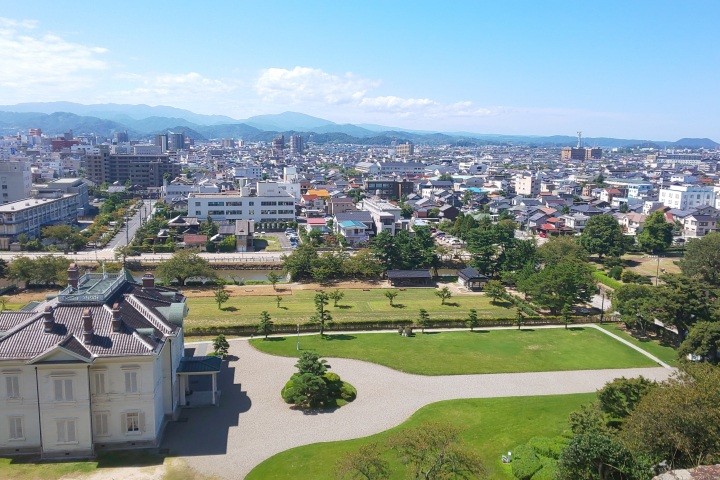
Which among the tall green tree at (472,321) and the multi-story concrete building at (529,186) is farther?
the multi-story concrete building at (529,186)

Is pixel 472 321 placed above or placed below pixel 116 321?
below

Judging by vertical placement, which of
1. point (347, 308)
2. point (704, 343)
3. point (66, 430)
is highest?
point (704, 343)

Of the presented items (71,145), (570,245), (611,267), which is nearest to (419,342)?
(570,245)

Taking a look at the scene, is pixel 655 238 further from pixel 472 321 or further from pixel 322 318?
pixel 322 318

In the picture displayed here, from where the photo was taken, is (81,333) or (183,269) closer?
(81,333)

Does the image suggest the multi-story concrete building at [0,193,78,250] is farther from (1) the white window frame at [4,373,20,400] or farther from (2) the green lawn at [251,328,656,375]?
(1) the white window frame at [4,373,20,400]

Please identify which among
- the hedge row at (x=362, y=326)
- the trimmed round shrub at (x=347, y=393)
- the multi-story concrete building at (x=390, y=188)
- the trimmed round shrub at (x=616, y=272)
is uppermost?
the multi-story concrete building at (x=390, y=188)

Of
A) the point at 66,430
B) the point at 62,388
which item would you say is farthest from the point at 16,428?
the point at 62,388

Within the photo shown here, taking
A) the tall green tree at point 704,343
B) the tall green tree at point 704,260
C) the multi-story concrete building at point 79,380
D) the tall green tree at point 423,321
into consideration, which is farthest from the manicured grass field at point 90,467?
the tall green tree at point 704,260

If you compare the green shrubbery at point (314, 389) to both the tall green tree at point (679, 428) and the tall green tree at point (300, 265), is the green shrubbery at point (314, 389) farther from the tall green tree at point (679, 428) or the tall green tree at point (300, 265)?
the tall green tree at point (300, 265)
